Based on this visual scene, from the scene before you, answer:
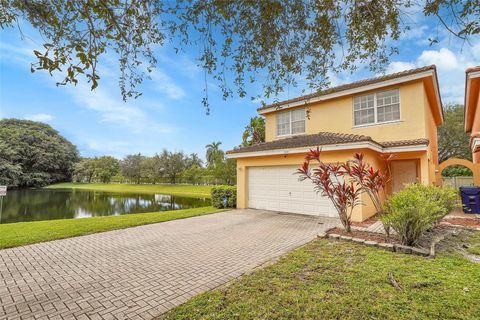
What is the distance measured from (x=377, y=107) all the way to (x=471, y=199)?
618cm

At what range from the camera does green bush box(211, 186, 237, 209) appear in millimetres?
14359

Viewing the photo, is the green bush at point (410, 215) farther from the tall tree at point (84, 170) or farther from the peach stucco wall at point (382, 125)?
the tall tree at point (84, 170)

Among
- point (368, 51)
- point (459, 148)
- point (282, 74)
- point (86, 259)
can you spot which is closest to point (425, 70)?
point (368, 51)

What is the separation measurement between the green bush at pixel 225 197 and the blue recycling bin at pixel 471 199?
11.4 meters

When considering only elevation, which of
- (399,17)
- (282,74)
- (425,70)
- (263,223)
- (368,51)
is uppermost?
(425,70)

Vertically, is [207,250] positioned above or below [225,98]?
below

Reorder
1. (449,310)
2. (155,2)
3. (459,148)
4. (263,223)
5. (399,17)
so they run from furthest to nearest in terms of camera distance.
Result: (459,148), (263,223), (399,17), (155,2), (449,310)

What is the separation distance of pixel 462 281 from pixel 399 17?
15.8 ft

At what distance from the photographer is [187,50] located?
4.48m

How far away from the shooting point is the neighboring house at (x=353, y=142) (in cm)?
1080

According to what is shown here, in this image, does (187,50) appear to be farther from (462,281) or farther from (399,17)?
(462,281)

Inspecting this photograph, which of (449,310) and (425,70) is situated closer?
(449,310)

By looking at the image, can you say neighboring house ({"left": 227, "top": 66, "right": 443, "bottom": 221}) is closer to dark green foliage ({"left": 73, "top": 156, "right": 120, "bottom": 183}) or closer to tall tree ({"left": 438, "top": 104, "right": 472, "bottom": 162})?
tall tree ({"left": 438, "top": 104, "right": 472, "bottom": 162})

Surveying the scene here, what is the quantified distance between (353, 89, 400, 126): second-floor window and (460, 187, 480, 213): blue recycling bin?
15.7 ft
